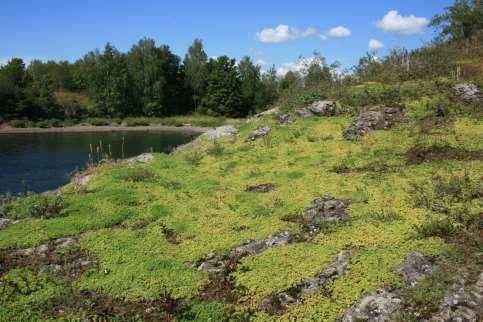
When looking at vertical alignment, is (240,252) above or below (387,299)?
above

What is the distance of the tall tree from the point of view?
417 feet

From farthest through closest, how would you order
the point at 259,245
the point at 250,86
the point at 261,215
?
the point at 250,86
the point at 261,215
the point at 259,245

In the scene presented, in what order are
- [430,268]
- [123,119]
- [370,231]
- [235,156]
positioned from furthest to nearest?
[123,119], [235,156], [370,231], [430,268]

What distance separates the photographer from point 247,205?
1631 centimetres

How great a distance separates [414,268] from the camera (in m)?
10.9

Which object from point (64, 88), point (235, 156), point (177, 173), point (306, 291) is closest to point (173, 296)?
point (306, 291)

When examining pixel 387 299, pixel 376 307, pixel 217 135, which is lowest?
pixel 376 307

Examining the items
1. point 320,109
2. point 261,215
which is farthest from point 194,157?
point 261,215

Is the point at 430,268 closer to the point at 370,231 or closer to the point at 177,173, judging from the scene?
the point at 370,231

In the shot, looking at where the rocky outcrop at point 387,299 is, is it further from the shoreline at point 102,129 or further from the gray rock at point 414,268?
the shoreline at point 102,129

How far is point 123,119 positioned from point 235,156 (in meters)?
103

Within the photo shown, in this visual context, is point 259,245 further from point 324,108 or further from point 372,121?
point 324,108

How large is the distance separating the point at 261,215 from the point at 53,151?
212 feet

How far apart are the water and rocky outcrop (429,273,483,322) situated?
21015 mm
